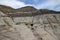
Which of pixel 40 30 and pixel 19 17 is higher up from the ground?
pixel 19 17

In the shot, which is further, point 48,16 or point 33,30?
point 48,16

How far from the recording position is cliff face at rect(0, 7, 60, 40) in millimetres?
2602

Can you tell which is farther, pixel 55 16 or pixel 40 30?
pixel 55 16

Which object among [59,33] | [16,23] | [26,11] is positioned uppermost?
[26,11]

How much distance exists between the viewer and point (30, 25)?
2777 mm

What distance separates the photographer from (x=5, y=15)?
2.78 meters

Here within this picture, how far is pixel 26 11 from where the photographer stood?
283 cm

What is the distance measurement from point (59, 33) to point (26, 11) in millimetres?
714

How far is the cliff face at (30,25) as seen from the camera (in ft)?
8.54

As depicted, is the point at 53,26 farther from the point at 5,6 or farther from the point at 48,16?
the point at 5,6

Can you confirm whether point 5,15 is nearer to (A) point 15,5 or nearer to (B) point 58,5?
(A) point 15,5

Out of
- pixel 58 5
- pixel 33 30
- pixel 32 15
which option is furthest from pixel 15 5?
pixel 58 5

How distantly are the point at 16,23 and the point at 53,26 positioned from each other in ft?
2.22

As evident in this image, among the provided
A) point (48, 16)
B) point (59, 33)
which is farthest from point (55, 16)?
point (59, 33)
